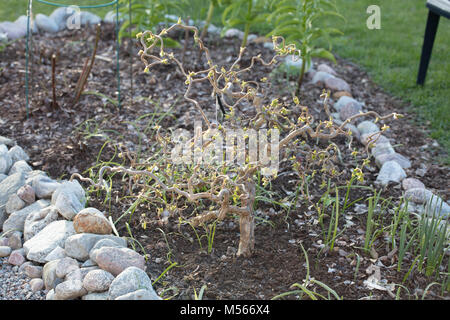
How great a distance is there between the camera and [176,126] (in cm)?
399

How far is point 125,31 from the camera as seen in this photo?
529 centimetres

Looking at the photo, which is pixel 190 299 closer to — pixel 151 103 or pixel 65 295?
pixel 65 295

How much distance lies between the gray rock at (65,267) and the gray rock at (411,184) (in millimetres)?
2087

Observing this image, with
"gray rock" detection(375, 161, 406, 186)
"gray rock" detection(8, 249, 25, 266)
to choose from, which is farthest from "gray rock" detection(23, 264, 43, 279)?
"gray rock" detection(375, 161, 406, 186)

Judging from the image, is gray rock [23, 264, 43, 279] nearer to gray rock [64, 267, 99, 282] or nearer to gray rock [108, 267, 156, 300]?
gray rock [64, 267, 99, 282]

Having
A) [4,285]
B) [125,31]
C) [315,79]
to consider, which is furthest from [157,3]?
[4,285]

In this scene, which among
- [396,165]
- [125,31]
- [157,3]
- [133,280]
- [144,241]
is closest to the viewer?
[133,280]

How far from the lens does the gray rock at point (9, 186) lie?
126 inches

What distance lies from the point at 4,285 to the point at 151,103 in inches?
80.1

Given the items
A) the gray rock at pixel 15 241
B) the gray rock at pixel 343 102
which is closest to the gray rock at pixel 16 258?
the gray rock at pixel 15 241

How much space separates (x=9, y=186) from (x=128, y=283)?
1278 mm

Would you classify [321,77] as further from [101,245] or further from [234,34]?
[101,245]

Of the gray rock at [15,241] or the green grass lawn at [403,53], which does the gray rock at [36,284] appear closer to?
the gray rock at [15,241]

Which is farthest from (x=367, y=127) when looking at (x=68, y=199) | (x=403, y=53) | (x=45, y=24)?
(x=45, y=24)
